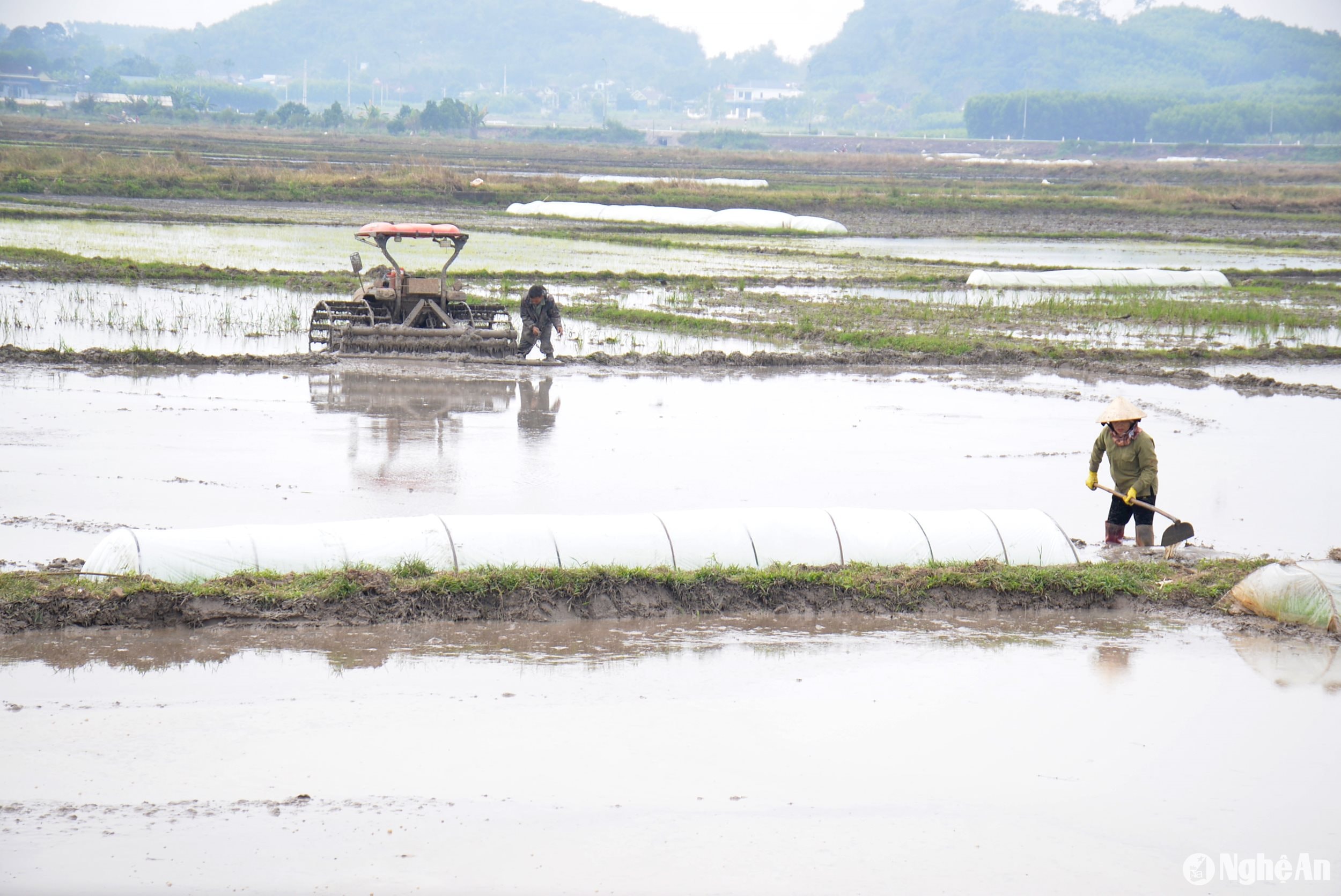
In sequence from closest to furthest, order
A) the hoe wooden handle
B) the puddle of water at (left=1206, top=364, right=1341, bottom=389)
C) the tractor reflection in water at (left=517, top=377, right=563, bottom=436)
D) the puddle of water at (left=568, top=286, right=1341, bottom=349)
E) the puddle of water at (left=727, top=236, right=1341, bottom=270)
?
1. the hoe wooden handle
2. the tractor reflection in water at (left=517, top=377, right=563, bottom=436)
3. the puddle of water at (left=1206, top=364, right=1341, bottom=389)
4. the puddle of water at (left=568, top=286, right=1341, bottom=349)
5. the puddle of water at (left=727, top=236, right=1341, bottom=270)

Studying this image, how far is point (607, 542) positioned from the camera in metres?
7.52

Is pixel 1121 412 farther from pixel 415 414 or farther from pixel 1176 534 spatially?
pixel 415 414

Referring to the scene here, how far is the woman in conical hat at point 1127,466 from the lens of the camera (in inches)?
325

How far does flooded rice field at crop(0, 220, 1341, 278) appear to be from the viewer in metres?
25.0

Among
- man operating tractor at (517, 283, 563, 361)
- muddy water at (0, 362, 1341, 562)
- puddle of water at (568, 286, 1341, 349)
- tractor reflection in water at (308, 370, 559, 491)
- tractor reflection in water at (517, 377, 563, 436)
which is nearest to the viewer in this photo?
muddy water at (0, 362, 1341, 562)

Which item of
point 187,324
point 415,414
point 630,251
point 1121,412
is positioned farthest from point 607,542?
point 630,251

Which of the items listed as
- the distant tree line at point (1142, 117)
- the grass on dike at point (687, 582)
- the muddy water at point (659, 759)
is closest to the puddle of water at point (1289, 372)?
the grass on dike at point (687, 582)

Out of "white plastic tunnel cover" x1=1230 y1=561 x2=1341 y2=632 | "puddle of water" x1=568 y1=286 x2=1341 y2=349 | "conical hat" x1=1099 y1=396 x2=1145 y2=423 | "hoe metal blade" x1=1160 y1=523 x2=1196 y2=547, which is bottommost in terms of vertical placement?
"white plastic tunnel cover" x1=1230 y1=561 x2=1341 y2=632

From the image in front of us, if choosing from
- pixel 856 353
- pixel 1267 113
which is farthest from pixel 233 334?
pixel 1267 113

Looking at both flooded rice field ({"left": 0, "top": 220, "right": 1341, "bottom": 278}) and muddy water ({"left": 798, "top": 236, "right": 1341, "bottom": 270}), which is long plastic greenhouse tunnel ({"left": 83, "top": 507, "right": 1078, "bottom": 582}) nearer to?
flooded rice field ({"left": 0, "top": 220, "right": 1341, "bottom": 278})

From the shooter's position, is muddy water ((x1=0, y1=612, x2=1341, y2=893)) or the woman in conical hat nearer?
muddy water ((x1=0, y1=612, x2=1341, y2=893))

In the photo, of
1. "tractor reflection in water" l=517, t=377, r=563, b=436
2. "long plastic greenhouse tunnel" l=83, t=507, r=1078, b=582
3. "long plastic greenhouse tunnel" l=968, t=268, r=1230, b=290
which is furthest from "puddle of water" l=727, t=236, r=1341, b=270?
"long plastic greenhouse tunnel" l=83, t=507, r=1078, b=582

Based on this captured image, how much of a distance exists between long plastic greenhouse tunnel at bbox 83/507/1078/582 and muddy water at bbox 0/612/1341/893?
551 mm

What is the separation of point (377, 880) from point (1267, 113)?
143 metres
